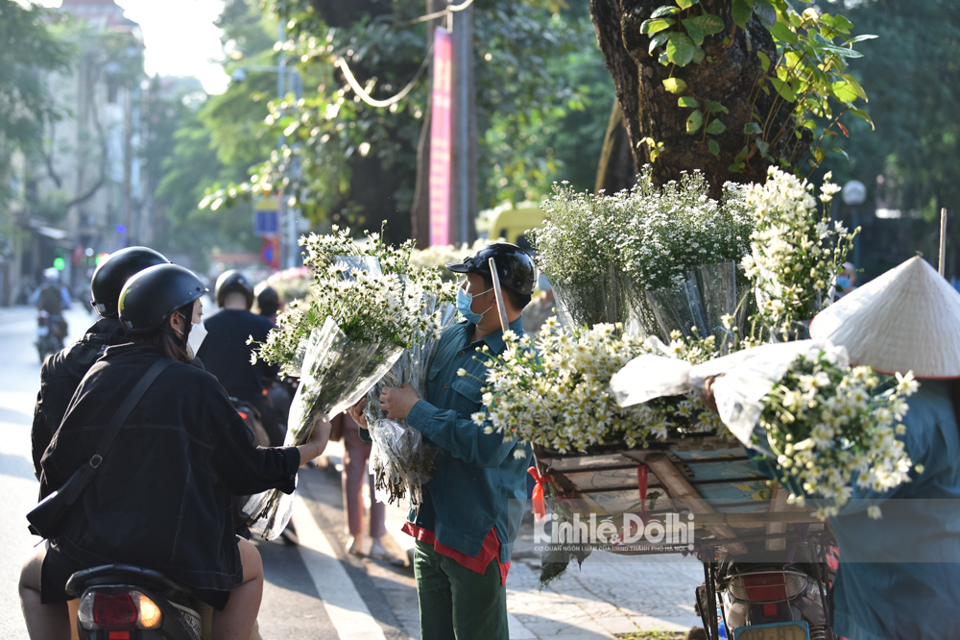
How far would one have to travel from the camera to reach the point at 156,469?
2646mm

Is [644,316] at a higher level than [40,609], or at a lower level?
higher

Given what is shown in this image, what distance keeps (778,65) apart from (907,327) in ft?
5.49

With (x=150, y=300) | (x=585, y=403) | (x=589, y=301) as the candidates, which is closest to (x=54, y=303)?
(x=150, y=300)

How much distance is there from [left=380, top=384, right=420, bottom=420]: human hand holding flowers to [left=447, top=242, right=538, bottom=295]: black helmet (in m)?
0.46

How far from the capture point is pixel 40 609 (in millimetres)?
2986

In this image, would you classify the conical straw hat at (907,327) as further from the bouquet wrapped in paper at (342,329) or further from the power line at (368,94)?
the power line at (368,94)

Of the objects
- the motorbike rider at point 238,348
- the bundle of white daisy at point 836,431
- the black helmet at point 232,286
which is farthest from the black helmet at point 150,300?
the black helmet at point 232,286

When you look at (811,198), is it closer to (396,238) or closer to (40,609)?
(40,609)

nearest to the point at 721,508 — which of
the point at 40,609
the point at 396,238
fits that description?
the point at 40,609

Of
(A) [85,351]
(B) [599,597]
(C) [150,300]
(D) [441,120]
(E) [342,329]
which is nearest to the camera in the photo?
(C) [150,300]

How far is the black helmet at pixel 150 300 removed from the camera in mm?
2824

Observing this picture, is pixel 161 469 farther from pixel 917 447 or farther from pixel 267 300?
pixel 267 300

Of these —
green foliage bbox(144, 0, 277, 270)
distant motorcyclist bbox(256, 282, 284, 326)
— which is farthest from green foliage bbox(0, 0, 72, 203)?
distant motorcyclist bbox(256, 282, 284, 326)

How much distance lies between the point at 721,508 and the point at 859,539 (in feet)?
1.28
